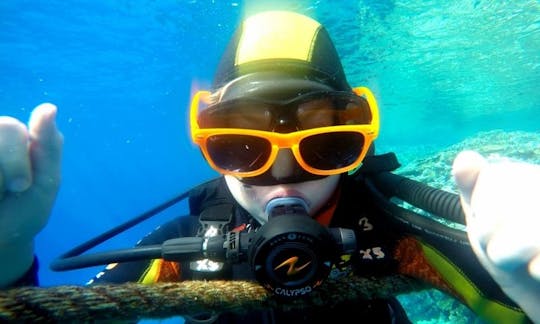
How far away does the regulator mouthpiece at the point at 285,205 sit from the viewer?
6.17 feet

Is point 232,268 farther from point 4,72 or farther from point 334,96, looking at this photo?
point 4,72

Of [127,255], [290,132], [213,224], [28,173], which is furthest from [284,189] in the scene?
[28,173]

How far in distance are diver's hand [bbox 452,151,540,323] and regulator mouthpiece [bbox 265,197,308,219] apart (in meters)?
0.95

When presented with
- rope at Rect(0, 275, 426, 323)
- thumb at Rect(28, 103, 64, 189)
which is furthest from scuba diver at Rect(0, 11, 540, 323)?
rope at Rect(0, 275, 426, 323)

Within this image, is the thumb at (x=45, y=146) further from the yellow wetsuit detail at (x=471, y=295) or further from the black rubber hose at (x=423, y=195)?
the yellow wetsuit detail at (x=471, y=295)

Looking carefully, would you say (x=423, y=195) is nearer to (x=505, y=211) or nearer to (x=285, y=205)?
(x=285, y=205)

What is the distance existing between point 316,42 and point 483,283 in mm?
1877

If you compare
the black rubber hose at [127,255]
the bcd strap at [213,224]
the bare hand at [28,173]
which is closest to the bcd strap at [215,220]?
the bcd strap at [213,224]

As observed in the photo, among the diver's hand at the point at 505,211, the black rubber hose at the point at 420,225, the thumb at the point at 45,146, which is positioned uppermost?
the thumb at the point at 45,146

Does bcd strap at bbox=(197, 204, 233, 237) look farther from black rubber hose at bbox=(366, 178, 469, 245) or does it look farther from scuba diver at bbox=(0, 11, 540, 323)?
black rubber hose at bbox=(366, 178, 469, 245)

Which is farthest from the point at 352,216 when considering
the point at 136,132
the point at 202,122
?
the point at 136,132

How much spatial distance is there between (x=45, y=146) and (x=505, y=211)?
164cm

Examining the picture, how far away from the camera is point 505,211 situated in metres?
0.97

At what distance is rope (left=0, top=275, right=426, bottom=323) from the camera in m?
1.09
